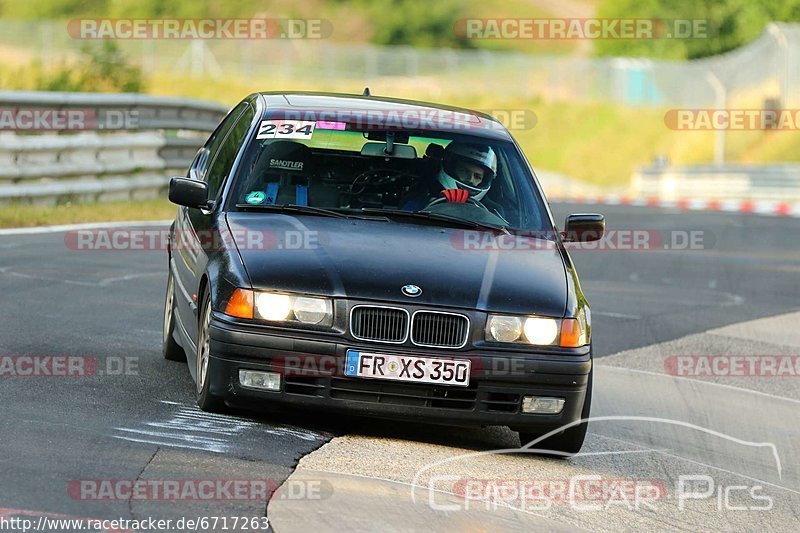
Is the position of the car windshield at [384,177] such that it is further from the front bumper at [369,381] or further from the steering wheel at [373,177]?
the front bumper at [369,381]

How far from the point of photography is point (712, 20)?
273 ft

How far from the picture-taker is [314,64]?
235 feet

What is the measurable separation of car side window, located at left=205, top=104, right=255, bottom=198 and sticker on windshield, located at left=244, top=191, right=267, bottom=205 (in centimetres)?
26

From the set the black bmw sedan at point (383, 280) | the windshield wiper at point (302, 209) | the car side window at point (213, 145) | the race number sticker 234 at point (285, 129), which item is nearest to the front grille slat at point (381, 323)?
the black bmw sedan at point (383, 280)

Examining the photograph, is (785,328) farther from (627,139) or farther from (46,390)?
(627,139)

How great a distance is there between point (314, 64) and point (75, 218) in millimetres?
55253

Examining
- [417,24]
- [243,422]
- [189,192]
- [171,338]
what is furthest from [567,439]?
[417,24]

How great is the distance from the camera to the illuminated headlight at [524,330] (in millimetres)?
6902

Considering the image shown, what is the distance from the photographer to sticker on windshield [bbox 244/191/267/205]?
25.9 ft

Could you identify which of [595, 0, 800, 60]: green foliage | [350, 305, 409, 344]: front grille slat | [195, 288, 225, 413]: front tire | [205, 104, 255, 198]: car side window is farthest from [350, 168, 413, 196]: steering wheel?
[595, 0, 800, 60]: green foliage

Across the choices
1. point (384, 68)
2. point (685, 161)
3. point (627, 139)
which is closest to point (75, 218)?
point (685, 161)

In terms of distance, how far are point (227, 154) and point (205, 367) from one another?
5.81ft

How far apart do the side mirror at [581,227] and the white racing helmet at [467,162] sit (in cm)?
50

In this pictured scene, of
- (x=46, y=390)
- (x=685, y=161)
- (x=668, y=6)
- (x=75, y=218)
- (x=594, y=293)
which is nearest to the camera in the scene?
(x=46, y=390)
